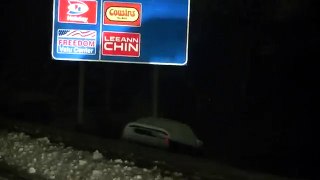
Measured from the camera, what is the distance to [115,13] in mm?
11344

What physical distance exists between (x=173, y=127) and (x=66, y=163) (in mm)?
3948

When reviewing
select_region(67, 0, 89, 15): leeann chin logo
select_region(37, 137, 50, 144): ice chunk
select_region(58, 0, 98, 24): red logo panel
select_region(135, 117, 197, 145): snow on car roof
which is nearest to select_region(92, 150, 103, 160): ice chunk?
select_region(37, 137, 50, 144): ice chunk

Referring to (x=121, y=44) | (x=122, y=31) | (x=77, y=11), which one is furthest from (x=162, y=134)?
(x=77, y=11)

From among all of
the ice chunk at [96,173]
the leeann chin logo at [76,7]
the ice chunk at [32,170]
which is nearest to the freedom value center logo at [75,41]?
the leeann chin logo at [76,7]

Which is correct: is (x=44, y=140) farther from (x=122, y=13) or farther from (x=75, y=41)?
(x=122, y=13)

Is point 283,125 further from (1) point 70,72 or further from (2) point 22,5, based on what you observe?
(2) point 22,5

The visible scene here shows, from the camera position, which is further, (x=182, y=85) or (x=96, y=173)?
(x=182, y=85)

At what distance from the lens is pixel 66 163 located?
26.5ft

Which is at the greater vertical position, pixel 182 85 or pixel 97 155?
pixel 182 85

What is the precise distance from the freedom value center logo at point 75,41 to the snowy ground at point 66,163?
218cm

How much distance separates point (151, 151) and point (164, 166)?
175 centimetres

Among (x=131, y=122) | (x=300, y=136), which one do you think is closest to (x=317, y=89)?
(x=300, y=136)

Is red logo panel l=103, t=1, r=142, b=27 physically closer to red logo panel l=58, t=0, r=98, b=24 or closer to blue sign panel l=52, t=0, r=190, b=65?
blue sign panel l=52, t=0, r=190, b=65

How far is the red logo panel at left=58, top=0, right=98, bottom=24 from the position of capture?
11188 mm
